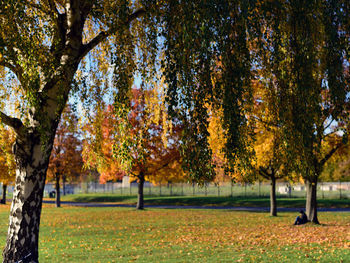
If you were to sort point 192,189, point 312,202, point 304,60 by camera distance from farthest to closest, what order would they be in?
point 192,189 → point 312,202 → point 304,60

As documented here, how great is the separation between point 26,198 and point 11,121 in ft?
5.12

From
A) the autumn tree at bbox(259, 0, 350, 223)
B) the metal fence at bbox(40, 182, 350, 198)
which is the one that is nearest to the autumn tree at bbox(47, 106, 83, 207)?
the metal fence at bbox(40, 182, 350, 198)

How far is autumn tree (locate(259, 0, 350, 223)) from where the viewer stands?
241 inches

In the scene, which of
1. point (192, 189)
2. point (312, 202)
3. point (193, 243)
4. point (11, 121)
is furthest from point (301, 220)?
point (192, 189)

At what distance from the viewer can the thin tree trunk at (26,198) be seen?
7586 millimetres

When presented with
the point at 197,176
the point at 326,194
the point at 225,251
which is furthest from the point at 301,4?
the point at 326,194

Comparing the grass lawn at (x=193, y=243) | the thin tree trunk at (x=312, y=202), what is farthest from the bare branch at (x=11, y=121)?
the thin tree trunk at (x=312, y=202)

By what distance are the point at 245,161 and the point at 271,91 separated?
1.30 meters

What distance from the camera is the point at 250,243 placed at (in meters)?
13.5

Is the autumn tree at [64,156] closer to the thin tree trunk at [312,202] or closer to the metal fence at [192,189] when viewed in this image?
the metal fence at [192,189]

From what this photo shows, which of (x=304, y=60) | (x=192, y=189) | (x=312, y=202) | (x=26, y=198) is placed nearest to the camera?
(x=304, y=60)

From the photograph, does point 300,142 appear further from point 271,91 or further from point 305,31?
point 305,31

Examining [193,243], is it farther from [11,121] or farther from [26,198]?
[11,121]

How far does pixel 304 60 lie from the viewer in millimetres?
6113
